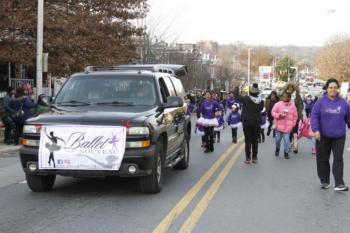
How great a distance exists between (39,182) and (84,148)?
1178 millimetres

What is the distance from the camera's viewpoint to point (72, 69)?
77.8 feet

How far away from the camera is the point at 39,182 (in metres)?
8.32

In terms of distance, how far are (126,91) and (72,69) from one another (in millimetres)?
15248

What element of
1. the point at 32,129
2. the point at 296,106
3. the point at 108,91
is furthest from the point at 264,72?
the point at 32,129

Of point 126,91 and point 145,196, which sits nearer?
point 145,196

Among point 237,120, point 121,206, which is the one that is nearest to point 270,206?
point 121,206

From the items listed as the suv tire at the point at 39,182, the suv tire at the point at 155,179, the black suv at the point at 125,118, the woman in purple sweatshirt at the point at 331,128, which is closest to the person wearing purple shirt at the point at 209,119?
the black suv at the point at 125,118

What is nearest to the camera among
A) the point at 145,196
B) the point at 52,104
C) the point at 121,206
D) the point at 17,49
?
the point at 121,206

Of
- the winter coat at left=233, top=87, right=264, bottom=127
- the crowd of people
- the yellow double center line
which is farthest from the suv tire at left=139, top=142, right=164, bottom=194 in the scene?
the winter coat at left=233, top=87, right=264, bottom=127

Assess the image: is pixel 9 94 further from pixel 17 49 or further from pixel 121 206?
pixel 121 206

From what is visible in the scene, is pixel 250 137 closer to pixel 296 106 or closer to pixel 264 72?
pixel 296 106

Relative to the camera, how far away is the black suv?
7699 millimetres

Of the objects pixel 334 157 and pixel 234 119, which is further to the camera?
pixel 234 119

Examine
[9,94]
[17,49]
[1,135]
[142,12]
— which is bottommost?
[1,135]
